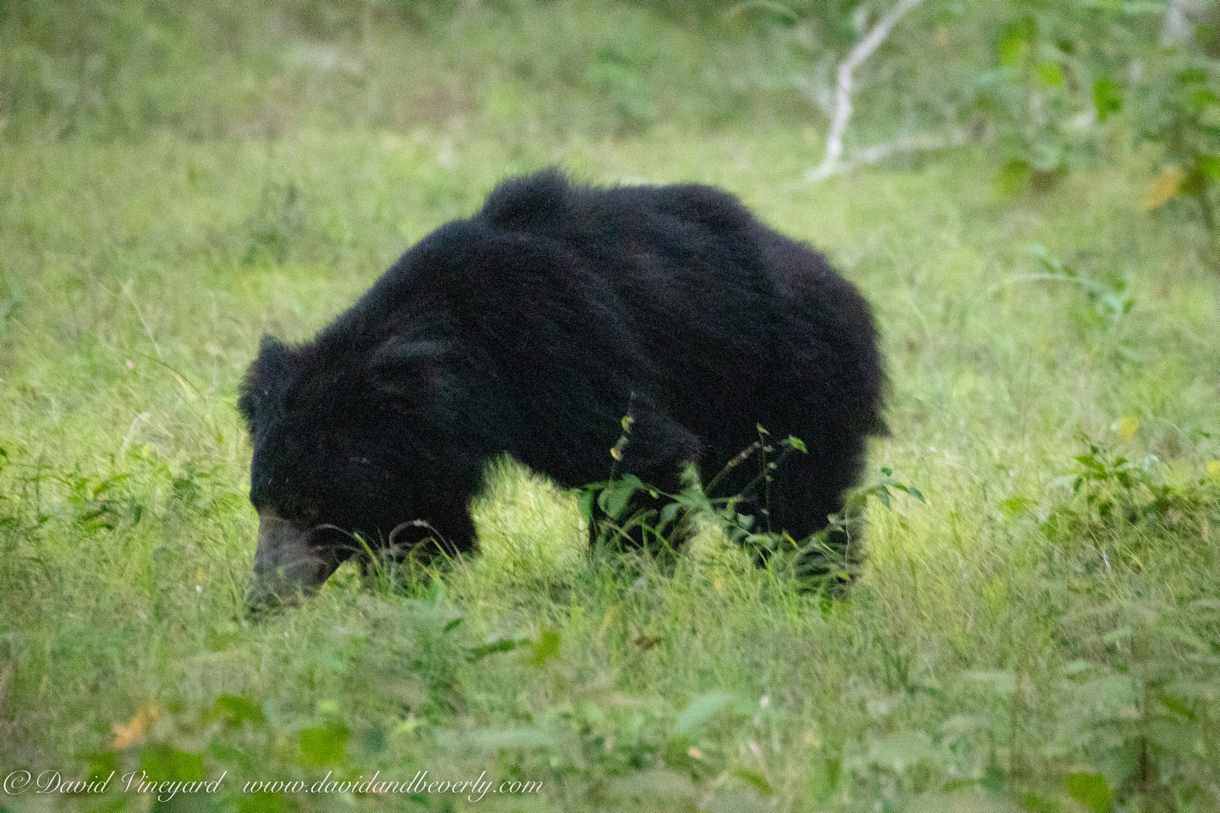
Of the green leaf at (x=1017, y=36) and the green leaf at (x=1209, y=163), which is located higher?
the green leaf at (x=1017, y=36)

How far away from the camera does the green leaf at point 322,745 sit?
1762 millimetres

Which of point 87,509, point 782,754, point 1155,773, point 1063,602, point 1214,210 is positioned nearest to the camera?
point 1155,773

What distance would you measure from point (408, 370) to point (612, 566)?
0.84m

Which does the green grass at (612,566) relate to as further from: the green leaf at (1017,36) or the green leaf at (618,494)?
the green leaf at (1017,36)

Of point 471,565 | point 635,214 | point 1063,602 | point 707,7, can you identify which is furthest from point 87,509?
point 707,7

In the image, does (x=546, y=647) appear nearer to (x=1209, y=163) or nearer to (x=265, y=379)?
(x=265, y=379)

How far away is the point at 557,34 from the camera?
40.9ft

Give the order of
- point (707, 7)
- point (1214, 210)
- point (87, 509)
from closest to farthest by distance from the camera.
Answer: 1. point (87, 509)
2. point (1214, 210)
3. point (707, 7)

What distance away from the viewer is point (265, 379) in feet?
9.99

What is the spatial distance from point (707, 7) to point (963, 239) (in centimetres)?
790

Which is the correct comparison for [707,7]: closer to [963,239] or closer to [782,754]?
[963,239]

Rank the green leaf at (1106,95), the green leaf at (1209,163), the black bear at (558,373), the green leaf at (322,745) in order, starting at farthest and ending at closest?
the green leaf at (1209,163), the green leaf at (1106,95), the black bear at (558,373), the green leaf at (322,745)

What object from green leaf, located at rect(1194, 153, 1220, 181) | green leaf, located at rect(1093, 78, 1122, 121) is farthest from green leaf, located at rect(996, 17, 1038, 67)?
green leaf, located at rect(1194, 153, 1220, 181)

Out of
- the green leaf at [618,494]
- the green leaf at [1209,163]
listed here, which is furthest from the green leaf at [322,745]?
the green leaf at [1209,163]
